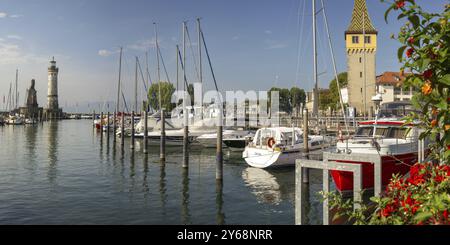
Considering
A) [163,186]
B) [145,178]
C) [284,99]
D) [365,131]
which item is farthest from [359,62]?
[163,186]

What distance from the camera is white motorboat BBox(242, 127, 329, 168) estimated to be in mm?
23797

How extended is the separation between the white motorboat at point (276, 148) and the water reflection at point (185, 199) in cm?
462

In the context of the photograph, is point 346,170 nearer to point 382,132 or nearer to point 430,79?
point 430,79

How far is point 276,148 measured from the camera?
23719 millimetres

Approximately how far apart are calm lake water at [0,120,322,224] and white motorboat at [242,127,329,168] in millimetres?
698

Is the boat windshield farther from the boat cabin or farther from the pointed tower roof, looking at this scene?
the pointed tower roof

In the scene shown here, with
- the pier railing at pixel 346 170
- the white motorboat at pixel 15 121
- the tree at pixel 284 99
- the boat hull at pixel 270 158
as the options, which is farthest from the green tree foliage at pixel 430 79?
the tree at pixel 284 99

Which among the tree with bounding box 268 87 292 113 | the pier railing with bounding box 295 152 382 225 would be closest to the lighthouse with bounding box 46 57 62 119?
the tree with bounding box 268 87 292 113

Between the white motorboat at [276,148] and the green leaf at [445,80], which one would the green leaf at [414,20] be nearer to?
the green leaf at [445,80]

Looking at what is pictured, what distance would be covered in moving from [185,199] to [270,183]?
581 cm

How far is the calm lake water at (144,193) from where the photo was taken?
46.5ft

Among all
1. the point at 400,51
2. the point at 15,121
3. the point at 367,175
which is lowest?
the point at 367,175
